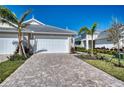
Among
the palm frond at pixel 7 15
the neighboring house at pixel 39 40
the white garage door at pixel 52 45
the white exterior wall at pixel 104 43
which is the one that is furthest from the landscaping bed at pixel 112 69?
the white exterior wall at pixel 104 43

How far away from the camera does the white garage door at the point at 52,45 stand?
71.5 feet

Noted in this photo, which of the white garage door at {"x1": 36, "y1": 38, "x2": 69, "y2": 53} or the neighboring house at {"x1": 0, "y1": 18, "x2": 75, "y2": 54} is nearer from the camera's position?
the neighboring house at {"x1": 0, "y1": 18, "x2": 75, "y2": 54}

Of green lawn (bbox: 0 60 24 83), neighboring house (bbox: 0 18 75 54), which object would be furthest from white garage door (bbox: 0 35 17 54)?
green lawn (bbox: 0 60 24 83)

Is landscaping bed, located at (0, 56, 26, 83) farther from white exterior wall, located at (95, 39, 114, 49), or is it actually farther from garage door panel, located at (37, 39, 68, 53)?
white exterior wall, located at (95, 39, 114, 49)

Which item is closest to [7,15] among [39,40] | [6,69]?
[6,69]

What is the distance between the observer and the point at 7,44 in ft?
66.0

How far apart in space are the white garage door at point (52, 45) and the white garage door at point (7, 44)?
3.26 metres

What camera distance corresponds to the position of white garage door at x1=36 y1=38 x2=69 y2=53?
2180 centimetres

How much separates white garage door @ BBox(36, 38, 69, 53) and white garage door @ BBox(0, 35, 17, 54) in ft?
10.7

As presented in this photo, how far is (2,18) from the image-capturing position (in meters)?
15.8

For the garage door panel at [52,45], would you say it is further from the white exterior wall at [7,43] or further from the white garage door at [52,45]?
the white exterior wall at [7,43]

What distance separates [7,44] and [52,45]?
6.06 m
